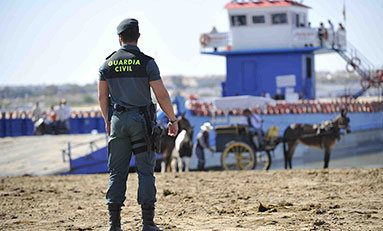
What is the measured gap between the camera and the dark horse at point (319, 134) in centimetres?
2314

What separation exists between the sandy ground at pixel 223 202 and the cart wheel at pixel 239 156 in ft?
25.6

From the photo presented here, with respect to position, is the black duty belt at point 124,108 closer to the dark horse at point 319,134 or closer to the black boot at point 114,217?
the black boot at point 114,217

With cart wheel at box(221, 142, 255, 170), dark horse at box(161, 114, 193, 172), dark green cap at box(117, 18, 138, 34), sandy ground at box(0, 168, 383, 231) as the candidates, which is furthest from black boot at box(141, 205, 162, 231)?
cart wheel at box(221, 142, 255, 170)

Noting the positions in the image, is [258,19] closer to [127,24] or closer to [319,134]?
[319,134]

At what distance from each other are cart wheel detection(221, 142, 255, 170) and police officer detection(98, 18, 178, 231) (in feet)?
48.6

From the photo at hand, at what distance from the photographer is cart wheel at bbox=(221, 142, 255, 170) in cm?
2272

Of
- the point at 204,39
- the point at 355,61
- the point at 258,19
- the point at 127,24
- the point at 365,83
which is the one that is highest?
the point at 258,19

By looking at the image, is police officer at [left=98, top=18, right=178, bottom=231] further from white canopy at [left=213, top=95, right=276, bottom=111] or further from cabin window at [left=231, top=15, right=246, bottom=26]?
cabin window at [left=231, top=15, right=246, bottom=26]

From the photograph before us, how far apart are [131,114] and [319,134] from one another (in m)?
16.0

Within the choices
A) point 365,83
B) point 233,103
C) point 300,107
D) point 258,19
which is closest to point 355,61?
point 365,83

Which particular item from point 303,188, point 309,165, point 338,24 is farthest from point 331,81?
point 303,188

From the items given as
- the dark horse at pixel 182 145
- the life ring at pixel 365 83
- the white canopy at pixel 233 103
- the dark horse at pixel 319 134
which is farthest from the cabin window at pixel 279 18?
the dark horse at pixel 182 145

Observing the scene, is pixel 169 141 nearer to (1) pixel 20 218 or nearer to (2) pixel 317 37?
(1) pixel 20 218

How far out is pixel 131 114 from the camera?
7840 mm
